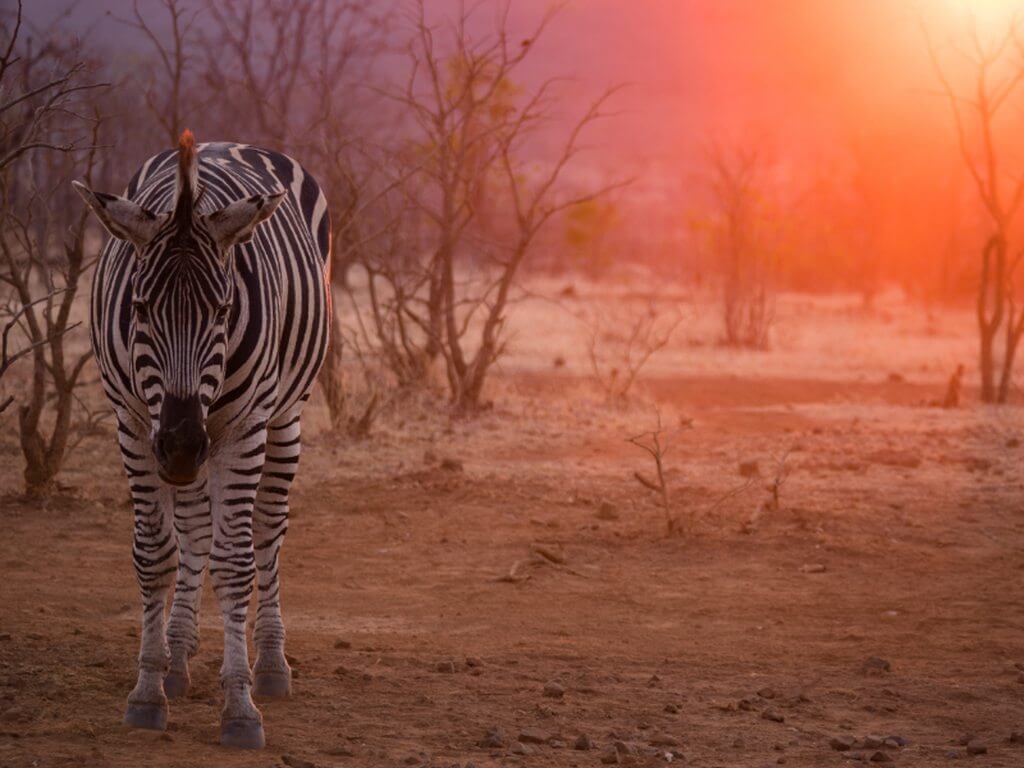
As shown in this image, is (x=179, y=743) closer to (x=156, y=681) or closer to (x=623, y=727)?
(x=156, y=681)

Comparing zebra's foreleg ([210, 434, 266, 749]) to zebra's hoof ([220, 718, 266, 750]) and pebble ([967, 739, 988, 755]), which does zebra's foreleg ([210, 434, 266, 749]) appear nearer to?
Result: zebra's hoof ([220, 718, 266, 750])

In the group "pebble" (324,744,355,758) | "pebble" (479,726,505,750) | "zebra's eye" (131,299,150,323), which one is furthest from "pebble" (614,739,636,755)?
"zebra's eye" (131,299,150,323)

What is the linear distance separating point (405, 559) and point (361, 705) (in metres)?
2.62

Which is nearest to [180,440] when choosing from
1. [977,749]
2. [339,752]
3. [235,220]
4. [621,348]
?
[235,220]

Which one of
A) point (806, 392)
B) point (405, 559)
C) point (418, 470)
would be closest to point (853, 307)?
point (806, 392)

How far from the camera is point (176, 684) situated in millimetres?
4758

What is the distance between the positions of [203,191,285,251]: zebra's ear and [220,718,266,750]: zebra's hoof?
1.54 meters

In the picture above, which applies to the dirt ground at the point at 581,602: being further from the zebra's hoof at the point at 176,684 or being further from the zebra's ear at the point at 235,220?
the zebra's ear at the point at 235,220

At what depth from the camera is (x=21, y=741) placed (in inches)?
160

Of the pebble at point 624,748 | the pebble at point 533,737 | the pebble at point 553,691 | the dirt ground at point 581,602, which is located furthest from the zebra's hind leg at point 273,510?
the pebble at point 624,748

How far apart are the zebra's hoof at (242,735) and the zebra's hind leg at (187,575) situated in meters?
0.64

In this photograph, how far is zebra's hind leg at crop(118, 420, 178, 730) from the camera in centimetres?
432

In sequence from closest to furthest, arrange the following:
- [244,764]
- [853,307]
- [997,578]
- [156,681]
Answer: [244,764], [156,681], [997,578], [853,307]

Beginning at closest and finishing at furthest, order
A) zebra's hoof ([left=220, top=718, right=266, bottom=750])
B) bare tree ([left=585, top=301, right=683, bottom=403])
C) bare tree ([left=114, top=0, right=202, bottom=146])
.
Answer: zebra's hoof ([left=220, top=718, right=266, bottom=750]) < bare tree ([left=114, top=0, right=202, bottom=146]) < bare tree ([left=585, top=301, right=683, bottom=403])
